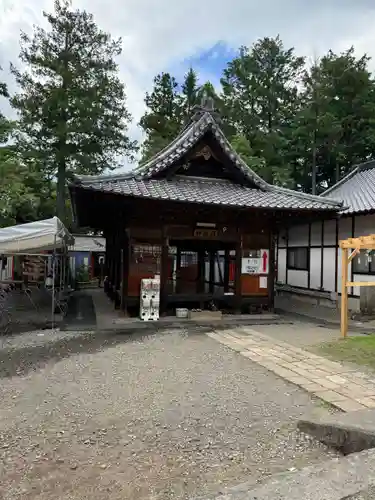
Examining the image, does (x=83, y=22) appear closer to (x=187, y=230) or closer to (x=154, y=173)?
(x=154, y=173)

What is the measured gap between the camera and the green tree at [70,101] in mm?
22547

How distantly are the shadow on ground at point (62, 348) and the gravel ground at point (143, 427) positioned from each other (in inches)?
2.4

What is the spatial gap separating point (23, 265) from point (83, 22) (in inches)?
609

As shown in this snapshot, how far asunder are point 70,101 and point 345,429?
920 inches

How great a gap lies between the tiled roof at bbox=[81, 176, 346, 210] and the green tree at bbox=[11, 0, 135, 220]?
13866mm

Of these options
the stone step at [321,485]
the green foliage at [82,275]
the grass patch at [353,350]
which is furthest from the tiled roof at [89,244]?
the stone step at [321,485]

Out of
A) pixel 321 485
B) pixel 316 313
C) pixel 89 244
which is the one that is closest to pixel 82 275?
pixel 89 244

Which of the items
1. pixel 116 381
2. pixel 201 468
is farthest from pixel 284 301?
pixel 201 468

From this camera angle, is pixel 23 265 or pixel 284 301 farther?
pixel 23 265

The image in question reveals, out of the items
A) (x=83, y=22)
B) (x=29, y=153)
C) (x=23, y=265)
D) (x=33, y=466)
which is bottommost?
(x=33, y=466)

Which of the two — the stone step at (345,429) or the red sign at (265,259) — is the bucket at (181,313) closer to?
the red sign at (265,259)

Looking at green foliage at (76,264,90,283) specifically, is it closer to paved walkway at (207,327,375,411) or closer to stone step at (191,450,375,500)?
paved walkway at (207,327,375,411)

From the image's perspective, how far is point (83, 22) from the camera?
2375 centimetres

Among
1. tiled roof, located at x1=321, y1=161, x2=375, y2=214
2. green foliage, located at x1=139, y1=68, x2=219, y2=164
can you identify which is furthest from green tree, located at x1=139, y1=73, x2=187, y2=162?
tiled roof, located at x1=321, y1=161, x2=375, y2=214
